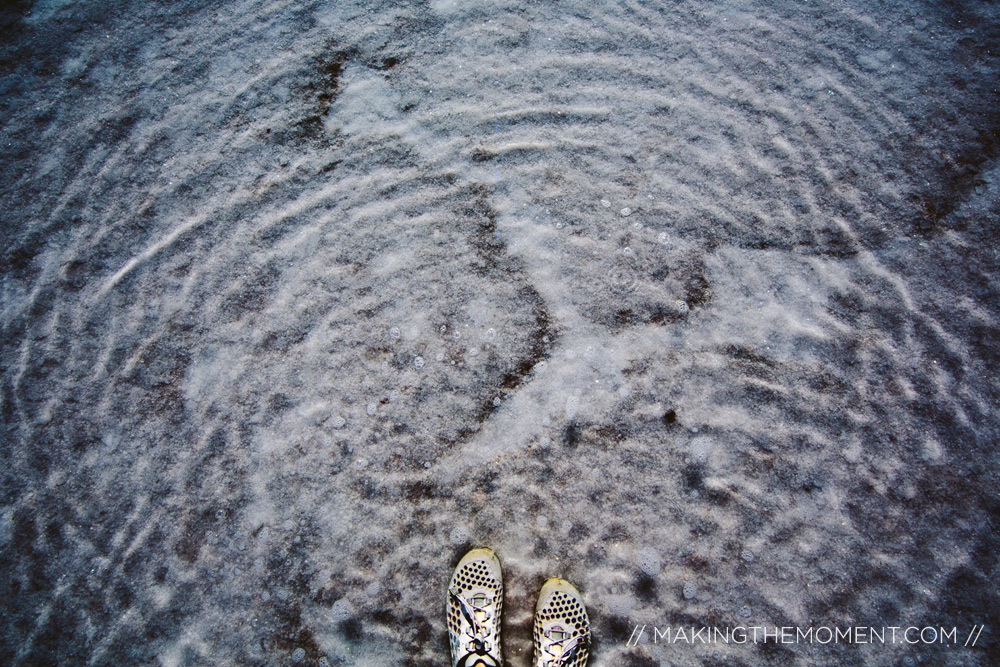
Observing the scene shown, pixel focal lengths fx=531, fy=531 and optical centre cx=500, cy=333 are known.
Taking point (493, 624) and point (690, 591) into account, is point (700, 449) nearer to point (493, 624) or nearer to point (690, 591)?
point (690, 591)

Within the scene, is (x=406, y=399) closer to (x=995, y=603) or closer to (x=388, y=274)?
(x=388, y=274)

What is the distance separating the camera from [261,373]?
2289 millimetres

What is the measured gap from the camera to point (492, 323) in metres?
2.31

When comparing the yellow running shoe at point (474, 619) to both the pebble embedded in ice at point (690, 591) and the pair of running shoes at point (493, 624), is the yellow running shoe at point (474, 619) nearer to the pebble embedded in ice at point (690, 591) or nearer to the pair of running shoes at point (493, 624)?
the pair of running shoes at point (493, 624)

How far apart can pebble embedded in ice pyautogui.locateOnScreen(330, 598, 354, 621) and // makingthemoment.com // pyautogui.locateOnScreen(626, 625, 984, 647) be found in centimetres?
109

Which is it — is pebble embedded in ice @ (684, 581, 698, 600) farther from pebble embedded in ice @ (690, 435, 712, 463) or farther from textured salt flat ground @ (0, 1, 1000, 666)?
pebble embedded in ice @ (690, 435, 712, 463)

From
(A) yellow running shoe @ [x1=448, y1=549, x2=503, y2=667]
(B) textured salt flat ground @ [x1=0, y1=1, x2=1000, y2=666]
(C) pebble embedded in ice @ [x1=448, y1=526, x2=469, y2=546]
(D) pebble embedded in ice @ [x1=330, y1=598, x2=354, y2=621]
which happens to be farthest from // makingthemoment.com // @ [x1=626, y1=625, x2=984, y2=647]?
(D) pebble embedded in ice @ [x1=330, y1=598, x2=354, y2=621]

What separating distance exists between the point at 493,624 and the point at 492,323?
1.19 meters

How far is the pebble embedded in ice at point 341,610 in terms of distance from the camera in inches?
81.7

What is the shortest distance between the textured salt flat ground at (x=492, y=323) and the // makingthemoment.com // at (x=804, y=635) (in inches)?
1.4

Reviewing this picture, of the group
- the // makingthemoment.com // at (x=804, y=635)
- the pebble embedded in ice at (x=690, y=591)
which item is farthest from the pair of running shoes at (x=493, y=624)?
the pebble embedded in ice at (x=690, y=591)

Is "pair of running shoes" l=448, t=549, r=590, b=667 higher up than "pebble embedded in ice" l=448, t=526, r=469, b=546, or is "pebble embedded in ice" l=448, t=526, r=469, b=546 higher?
"pebble embedded in ice" l=448, t=526, r=469, b=546


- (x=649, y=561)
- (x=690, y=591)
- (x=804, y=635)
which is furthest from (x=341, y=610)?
(x=804, y=635)

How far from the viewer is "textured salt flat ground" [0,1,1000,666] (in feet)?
6.85
